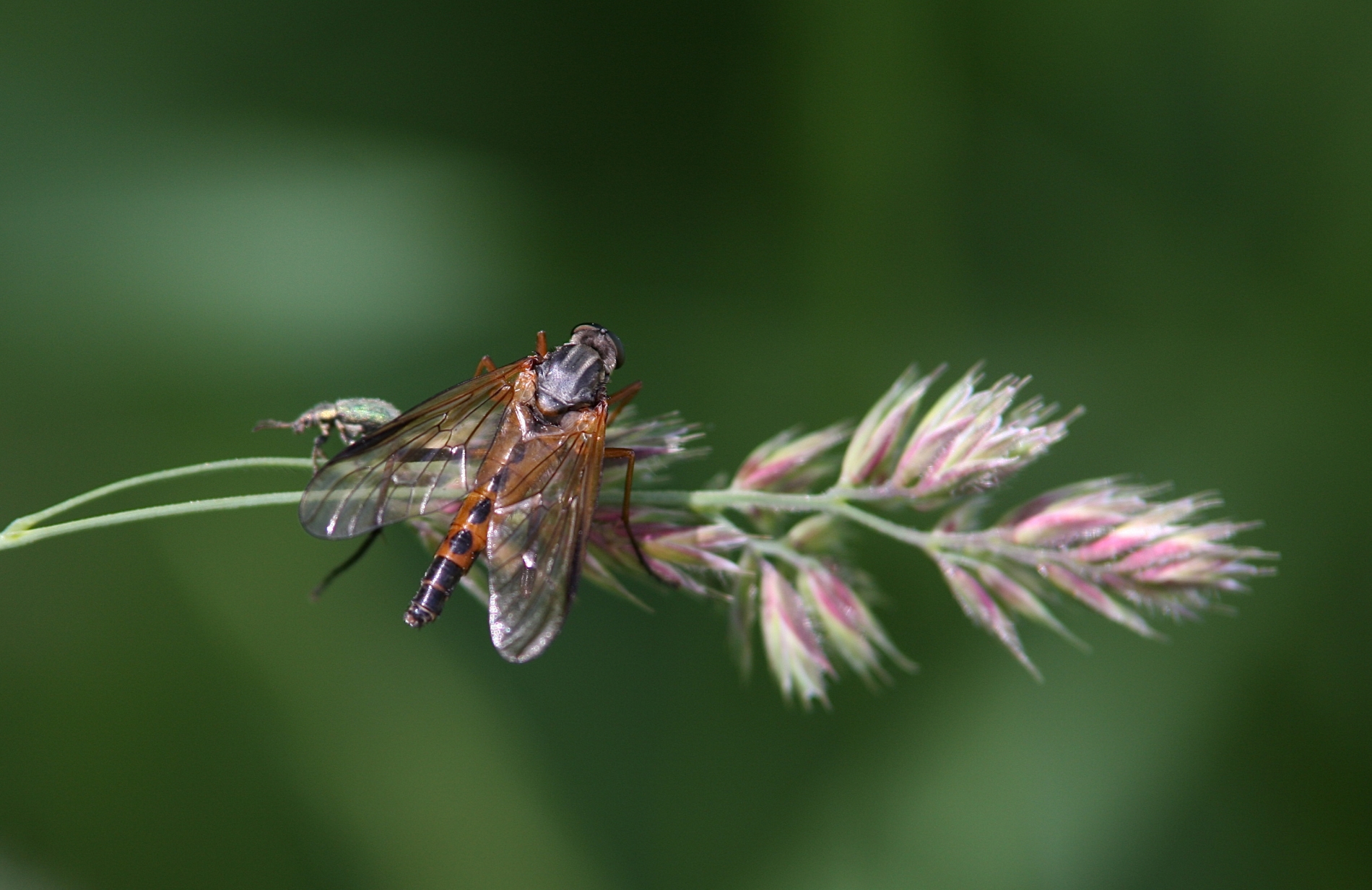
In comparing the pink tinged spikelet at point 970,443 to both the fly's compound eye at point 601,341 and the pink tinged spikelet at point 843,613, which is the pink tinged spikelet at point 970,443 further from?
the fly's compound eye at point 601,341

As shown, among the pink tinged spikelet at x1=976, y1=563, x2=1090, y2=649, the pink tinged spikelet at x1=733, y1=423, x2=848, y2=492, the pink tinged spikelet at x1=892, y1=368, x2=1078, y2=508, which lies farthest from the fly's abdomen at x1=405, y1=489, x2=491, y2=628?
the pink tinged spikelet at x1=976, y1=563, x2=1090, y2=649

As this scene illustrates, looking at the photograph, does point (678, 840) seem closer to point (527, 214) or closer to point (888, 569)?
point (888, 569)

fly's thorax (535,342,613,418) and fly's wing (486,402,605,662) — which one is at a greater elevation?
fly's thorax (535,342,613,418)

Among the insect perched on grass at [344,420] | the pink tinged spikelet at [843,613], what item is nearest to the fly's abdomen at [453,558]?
the insect perched on grass at [344,420]

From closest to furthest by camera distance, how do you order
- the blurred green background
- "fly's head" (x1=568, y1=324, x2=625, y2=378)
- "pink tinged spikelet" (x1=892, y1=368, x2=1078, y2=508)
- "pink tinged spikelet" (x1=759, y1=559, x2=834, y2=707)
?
"pink tinged spikelet" (x1=892, y1=368, x2=1078, y2=508), "pink tinged spikelet" (x1=759, y1=559, x2=834, y2=707), "fly's head" (x1=568, y1=324, x2=625, y2=378), the blurred green background

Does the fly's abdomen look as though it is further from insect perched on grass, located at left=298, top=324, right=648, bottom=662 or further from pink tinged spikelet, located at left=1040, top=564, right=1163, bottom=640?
pink tinged spikelet, located at left=1040, top=564, right=1163, bottom=640
